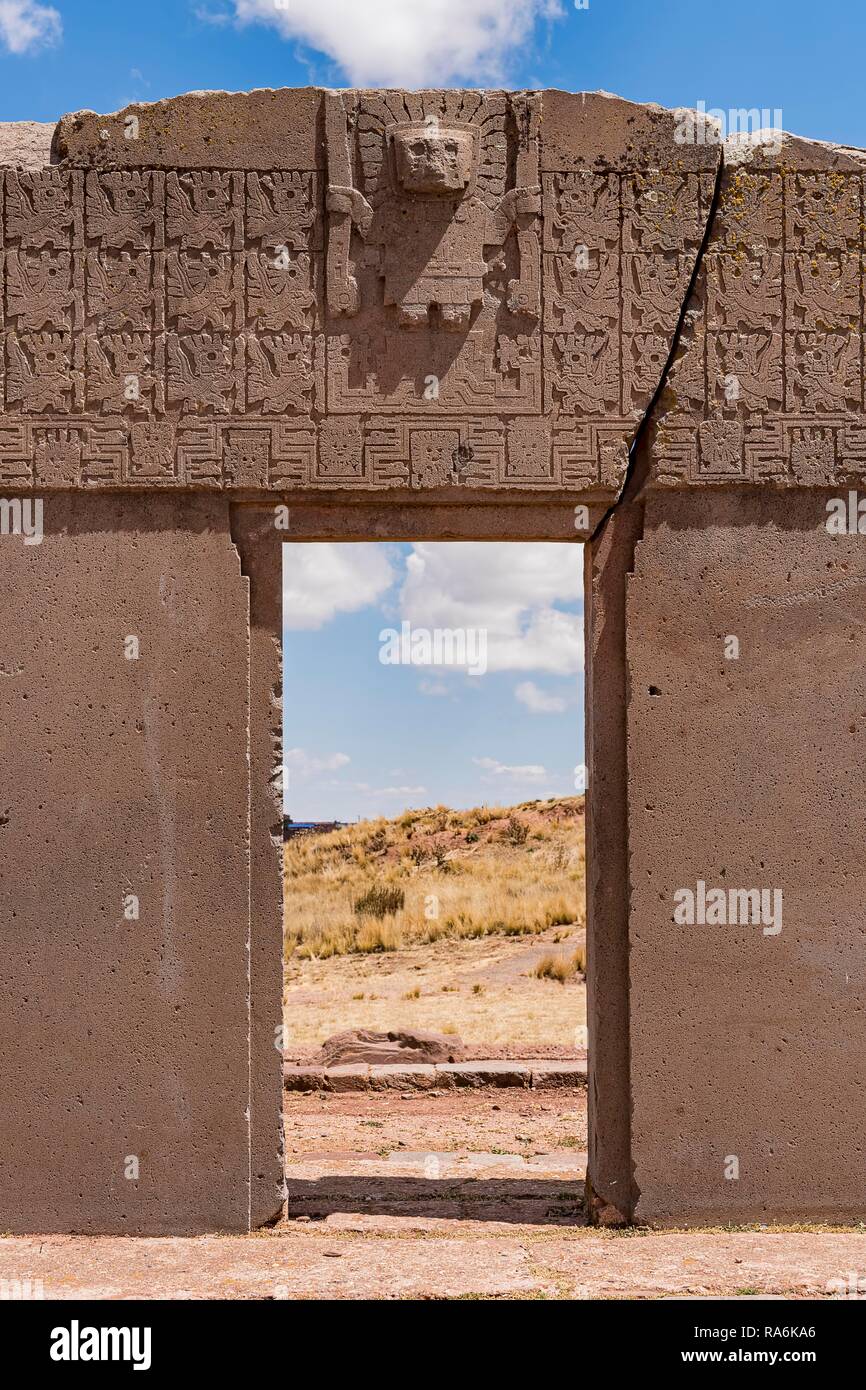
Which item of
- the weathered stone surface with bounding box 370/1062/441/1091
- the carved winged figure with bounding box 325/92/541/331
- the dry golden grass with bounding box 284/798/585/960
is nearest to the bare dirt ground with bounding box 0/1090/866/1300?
the weathered stone surface with bounding box 370/1062/441/1091

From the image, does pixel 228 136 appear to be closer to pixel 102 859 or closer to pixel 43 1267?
pixel 102 859

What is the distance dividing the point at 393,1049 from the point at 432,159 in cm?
602

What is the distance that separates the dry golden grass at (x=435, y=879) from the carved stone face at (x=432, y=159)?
11.7m

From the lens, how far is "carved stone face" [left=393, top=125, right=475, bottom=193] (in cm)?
490

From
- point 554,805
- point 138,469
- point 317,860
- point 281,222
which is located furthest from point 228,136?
point 554,805

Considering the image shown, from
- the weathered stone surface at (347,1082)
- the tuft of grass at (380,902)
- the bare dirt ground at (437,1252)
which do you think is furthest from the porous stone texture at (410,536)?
the tuft of grass at (380,902)

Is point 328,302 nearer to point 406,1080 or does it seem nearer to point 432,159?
point 432,159

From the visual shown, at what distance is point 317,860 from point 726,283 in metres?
20.7

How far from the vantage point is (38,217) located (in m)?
4.99

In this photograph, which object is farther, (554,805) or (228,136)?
(554,805)

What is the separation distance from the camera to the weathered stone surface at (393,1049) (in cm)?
866

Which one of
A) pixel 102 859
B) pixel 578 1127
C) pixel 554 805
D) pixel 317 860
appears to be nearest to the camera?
pixel 102 859

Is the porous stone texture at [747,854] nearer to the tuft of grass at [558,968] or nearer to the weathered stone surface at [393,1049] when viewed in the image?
the weathered stone surface at [393,1049]

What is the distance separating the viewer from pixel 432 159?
4.90 meters
